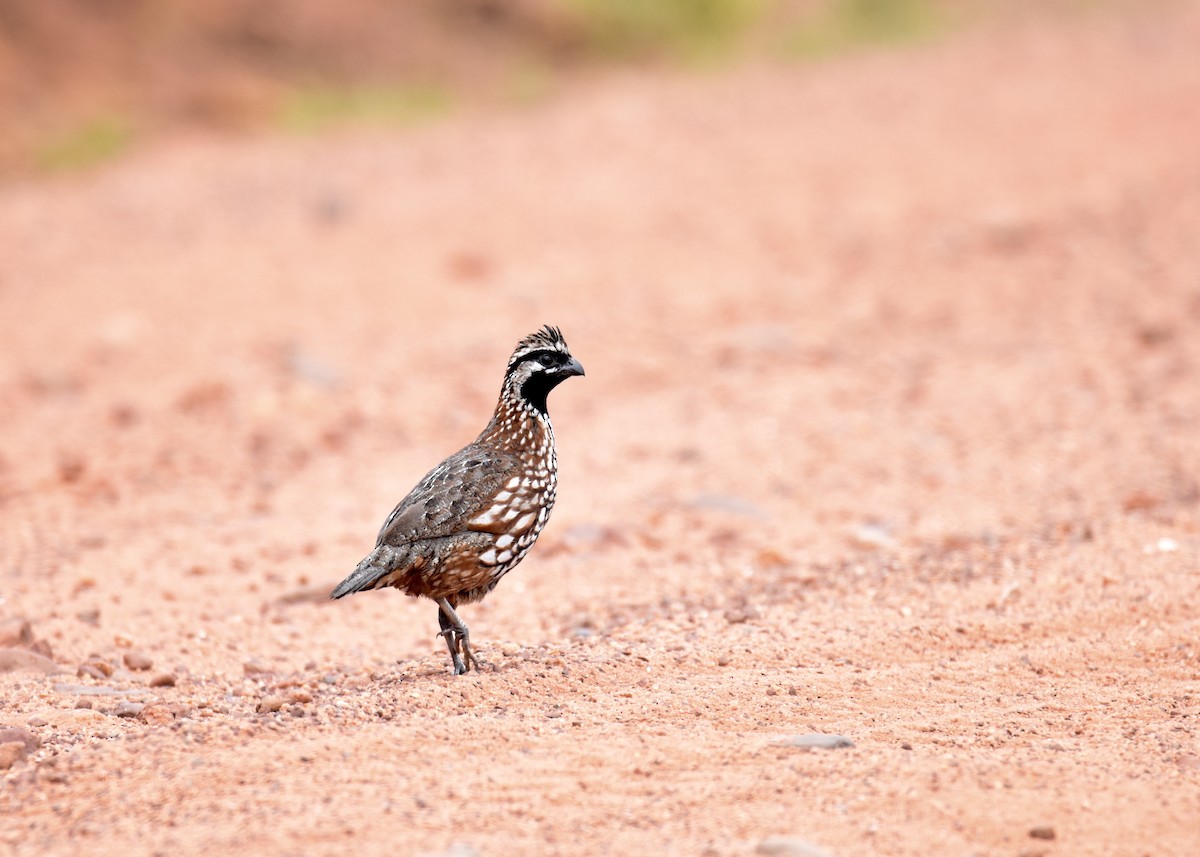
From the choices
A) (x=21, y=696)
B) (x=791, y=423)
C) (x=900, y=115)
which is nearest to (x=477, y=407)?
(x=791, y=423)

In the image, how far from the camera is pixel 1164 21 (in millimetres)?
22953

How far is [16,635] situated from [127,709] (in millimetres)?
1260

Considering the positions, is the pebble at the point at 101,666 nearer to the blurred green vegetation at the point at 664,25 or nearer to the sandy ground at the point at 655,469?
the sandy ground at the point at 655,469

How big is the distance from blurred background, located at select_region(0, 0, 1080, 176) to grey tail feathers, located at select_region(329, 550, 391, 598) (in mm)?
14050

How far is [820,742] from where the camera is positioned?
5488 millimetres

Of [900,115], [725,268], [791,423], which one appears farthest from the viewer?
[900,115]

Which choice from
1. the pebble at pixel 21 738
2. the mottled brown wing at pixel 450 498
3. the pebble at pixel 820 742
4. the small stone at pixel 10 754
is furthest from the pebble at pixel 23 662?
the pebble at pixel 820 742

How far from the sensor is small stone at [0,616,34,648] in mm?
6871

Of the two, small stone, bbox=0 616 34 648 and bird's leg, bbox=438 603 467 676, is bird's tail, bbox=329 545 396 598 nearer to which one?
bird's leg, bbox=438 603 467 676

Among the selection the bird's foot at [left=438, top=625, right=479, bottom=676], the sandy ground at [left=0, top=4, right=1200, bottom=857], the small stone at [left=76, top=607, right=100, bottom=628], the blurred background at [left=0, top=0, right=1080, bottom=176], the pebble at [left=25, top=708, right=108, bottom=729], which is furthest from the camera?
the blurred background at [left=0, top=0, right=1080, bottom=176]

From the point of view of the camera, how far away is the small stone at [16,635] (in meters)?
6.87

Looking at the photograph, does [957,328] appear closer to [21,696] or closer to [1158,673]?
[1158,673]

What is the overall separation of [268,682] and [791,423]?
18.4 ft

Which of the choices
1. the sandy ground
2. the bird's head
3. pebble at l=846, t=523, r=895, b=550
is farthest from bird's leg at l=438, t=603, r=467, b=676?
pebble at l=846, t=523, r=895, b=550
